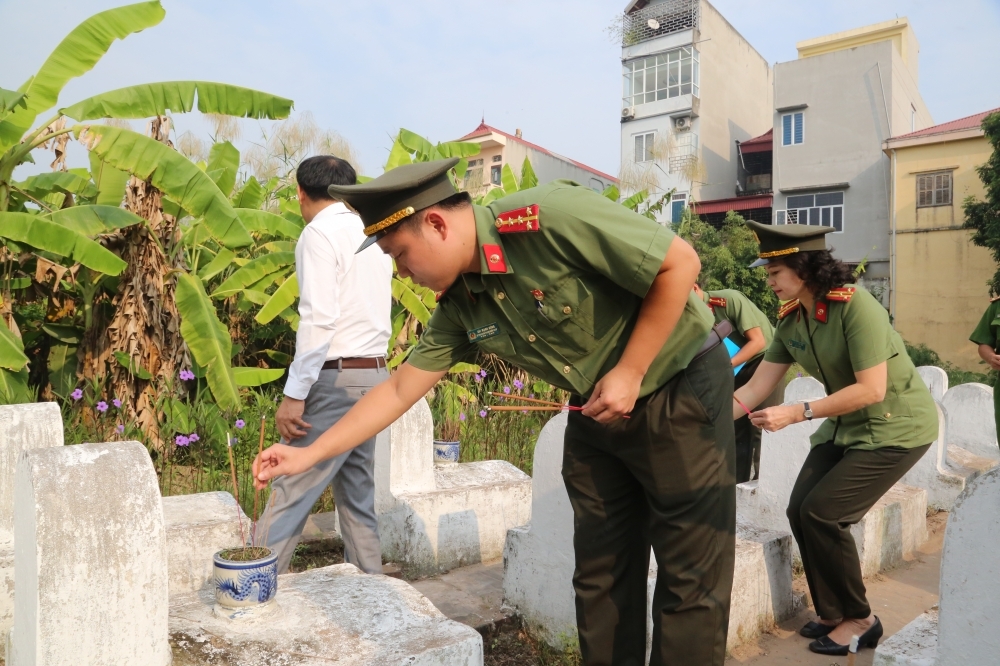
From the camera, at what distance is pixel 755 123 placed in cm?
3353

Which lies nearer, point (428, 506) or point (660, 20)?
point (428, 506)

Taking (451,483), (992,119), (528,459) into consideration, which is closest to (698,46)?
(992,119)

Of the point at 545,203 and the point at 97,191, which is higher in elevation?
the point at 97,191

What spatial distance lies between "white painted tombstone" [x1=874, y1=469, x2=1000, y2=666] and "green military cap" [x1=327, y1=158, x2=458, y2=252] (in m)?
1.61

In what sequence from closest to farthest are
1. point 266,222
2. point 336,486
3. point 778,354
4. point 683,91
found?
point 336,486 < point 778,354 < point 266,222 < point 683,91

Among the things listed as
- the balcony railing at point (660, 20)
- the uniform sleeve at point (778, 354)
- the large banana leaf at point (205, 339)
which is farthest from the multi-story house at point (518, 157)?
the uniform sleeve at point (778, 354)

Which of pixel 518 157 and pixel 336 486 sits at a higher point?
pixel 518 157

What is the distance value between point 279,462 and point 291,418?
35.4 inches

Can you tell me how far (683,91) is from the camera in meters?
28.7

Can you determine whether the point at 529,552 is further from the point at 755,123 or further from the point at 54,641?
the point at 755,123

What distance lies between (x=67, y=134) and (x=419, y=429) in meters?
4.12

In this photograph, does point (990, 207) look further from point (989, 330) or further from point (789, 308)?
point (789, 308)

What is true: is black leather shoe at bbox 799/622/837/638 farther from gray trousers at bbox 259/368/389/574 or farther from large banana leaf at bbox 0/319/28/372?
large banana leaf at bbox 0/319/28/372

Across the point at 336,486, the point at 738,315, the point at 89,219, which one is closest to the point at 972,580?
the point at 336,486
